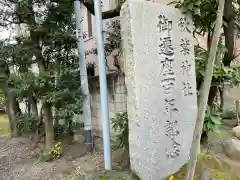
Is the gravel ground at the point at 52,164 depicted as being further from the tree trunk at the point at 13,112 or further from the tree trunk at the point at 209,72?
the tree trunk at the point at 209,72

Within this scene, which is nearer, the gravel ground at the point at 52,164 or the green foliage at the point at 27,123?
the gravel ground at the point at 52,164

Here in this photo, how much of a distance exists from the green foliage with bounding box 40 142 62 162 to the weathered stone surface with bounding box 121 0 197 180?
2.61 meters

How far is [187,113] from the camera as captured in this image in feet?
12.8

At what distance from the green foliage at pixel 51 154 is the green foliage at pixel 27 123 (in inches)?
69.0

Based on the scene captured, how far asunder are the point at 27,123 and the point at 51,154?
203 cm

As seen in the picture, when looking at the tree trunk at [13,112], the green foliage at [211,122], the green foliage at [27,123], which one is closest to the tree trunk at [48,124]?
the green foliage at [27,123]

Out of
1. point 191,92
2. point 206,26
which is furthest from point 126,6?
point 206,26

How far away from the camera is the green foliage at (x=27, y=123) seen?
7.21m

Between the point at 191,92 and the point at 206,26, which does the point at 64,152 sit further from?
the point at 206,26

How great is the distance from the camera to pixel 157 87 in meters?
3.57

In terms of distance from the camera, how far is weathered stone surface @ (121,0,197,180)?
3.40 metres

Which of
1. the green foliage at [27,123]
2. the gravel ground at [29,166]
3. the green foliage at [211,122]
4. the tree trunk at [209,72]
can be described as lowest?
the gravel ground at [29,166]

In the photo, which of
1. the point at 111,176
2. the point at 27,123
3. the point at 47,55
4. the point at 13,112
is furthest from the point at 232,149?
the point at 13,112

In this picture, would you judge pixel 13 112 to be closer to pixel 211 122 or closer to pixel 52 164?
pixel 52 164
